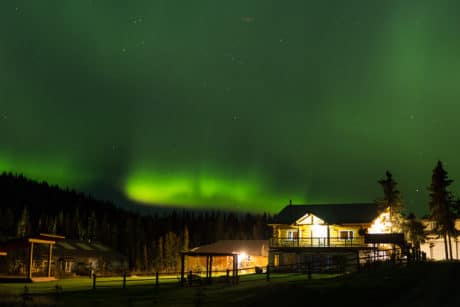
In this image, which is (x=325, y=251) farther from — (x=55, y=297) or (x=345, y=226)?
(x=55, y=297)

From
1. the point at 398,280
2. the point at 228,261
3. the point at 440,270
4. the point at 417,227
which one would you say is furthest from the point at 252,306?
the point at 228,261

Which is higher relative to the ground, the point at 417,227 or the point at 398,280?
the point at 417,227

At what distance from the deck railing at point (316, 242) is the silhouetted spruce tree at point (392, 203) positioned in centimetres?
469

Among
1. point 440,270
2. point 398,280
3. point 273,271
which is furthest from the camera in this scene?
point 273,271

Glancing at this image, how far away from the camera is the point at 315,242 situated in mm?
61844

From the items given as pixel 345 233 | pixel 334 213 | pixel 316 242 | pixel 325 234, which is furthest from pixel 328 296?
pixel 334 213

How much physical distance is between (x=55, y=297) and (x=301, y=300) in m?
13.3

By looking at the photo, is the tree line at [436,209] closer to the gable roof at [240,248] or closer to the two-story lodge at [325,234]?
the two-story lodge at [325,234]

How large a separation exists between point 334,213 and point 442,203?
1427 centimetres

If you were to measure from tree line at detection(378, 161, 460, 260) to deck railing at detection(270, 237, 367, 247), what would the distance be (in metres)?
6.04

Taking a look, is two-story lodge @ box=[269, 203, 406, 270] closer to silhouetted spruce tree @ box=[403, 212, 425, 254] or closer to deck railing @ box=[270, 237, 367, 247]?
deck railing @ box=[270, 237, 367, 247]

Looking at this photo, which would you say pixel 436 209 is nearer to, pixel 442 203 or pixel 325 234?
pixel 442 203

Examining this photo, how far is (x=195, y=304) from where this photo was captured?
86.3 ft

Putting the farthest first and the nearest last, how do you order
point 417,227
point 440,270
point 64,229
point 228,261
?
point 64,229, point 228,261, point 417,227, point 440,270
